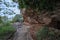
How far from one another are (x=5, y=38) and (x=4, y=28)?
666mm

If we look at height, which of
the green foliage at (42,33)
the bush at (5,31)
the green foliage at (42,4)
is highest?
the green foliage at (42,4)

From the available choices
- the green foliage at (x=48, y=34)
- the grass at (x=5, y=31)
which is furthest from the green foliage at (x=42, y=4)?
the grass at (x=5, y=31)

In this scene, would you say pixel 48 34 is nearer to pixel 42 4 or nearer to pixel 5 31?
pixel 42 4

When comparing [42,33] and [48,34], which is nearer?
[48,34]

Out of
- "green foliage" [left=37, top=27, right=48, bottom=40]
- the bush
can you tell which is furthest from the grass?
"green foliage" [left=37, top=27, right=48, bottom=40]

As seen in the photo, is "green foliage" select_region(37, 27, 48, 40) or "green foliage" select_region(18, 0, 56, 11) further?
"green foliage" select_region(37, 27, 48, 40)

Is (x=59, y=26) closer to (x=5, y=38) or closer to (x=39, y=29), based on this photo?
(x=39, y=29)

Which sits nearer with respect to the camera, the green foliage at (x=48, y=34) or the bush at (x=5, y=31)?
the green foliage at (x=48, y=34)

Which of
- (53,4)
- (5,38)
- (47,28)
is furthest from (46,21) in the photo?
(5,38)

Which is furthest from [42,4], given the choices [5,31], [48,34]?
[5,31]

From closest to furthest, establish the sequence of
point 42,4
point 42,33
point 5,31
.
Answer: point 42,4 → point 42,33 → point 5,31

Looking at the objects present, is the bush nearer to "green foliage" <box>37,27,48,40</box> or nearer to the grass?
the grass

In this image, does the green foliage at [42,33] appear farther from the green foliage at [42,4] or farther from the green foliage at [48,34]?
the green foliage at [42,4]

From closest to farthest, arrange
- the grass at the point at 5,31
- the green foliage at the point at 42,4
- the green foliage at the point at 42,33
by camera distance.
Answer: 1. the green foliage at the point at 42,4
2. the green foliage at the point at 42,33
3. the grass at the point at 5,31
